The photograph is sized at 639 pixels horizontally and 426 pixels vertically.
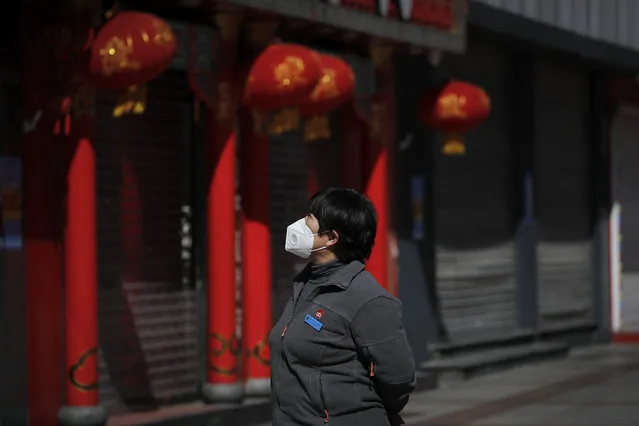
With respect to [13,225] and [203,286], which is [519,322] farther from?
[13,225]

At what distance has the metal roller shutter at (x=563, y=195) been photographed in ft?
64.0

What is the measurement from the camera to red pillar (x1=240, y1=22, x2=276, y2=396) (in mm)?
12875

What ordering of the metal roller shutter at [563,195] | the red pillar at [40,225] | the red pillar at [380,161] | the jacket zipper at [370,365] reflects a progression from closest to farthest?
the jacket zipper at [370,365]
the red pillar at [40,225]
the red pillar at [380,161]
the metal roller shutter at [563,195]

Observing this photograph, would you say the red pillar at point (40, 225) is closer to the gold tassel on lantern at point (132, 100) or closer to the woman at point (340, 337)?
the gold tassel on lantern at point (132, 100)

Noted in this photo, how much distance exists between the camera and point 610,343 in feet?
69.3

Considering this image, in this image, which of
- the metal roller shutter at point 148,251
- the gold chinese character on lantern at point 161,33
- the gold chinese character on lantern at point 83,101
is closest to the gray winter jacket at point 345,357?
the gold chinese character on lantern at point 161,33

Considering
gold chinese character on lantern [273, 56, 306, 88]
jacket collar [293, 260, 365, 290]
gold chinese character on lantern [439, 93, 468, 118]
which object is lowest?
jacket collar [293, 260, 365, 290]

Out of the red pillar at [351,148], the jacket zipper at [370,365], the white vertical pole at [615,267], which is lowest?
the white vertical pole at [615,267]

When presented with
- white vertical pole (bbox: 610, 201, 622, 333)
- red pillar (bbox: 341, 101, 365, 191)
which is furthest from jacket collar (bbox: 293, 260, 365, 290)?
white vertical pole (bbox: 610, 201, 622, 333)

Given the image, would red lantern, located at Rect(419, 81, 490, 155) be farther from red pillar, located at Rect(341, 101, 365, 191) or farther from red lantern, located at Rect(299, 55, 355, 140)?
red lantern, located at Rect(299, 55, 355, 140)

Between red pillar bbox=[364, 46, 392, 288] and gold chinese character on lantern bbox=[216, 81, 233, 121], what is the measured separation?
8.23ft

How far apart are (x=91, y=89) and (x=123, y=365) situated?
98.9 inches

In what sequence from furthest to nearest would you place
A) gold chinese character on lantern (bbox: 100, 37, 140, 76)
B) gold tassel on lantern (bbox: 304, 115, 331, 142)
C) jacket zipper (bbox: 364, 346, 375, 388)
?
gold tassel on lantern (bbox: 304, 115, 331, 142) < gold chinese character on lantern (bbox: 100, 37, 140, 76) < jacket zipper (bbox: 364, 346, 375, 388)

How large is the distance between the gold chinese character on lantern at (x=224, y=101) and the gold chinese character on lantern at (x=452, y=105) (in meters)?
3.56
